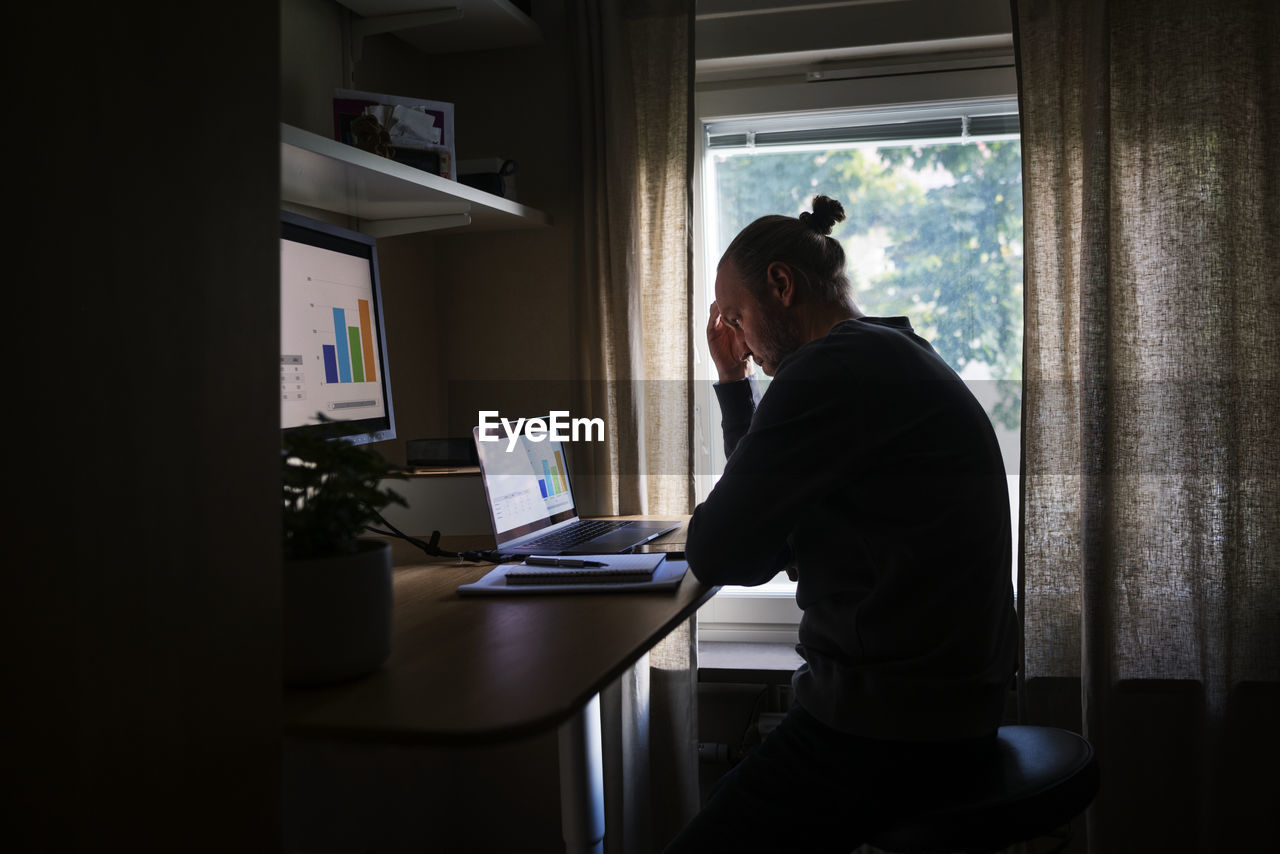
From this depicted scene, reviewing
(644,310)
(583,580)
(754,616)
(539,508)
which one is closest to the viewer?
(583,580)

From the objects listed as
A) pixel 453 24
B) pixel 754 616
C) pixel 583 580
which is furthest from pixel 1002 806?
pixel 453 24

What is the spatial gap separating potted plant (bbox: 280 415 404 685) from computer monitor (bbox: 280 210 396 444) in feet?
1.35

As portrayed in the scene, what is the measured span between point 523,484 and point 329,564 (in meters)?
0.94

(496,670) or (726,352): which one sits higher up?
(726,352)

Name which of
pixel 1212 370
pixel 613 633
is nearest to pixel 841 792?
pixel 613 633

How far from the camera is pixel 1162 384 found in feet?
6.31

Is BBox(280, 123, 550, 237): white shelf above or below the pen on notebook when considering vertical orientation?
above

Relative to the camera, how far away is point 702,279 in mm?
2350

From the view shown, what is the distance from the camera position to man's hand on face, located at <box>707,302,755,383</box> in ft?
6.14

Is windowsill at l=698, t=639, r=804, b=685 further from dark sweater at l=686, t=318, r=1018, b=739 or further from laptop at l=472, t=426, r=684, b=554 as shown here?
dark sweater at l=686, t=318, r=1018, b=739

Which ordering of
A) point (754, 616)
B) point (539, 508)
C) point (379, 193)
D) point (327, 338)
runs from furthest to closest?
point (754, 616)
point (539, 508)
point (379, 193)
point (327, 338)

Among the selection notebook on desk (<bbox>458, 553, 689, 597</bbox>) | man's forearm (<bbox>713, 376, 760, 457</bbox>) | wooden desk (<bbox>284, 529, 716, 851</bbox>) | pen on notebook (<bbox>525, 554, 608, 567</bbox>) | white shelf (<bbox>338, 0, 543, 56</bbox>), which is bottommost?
wooden desk (<bbox>284, 529, 716, 851</bbox>)

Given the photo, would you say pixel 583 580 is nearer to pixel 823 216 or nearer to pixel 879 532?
pixel 879 532

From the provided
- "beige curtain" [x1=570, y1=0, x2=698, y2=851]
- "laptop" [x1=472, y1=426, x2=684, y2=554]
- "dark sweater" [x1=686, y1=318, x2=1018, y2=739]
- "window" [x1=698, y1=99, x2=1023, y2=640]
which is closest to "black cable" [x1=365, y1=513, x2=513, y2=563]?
"laptop" [x1=472, y1=426, x2=684, y2=554]
